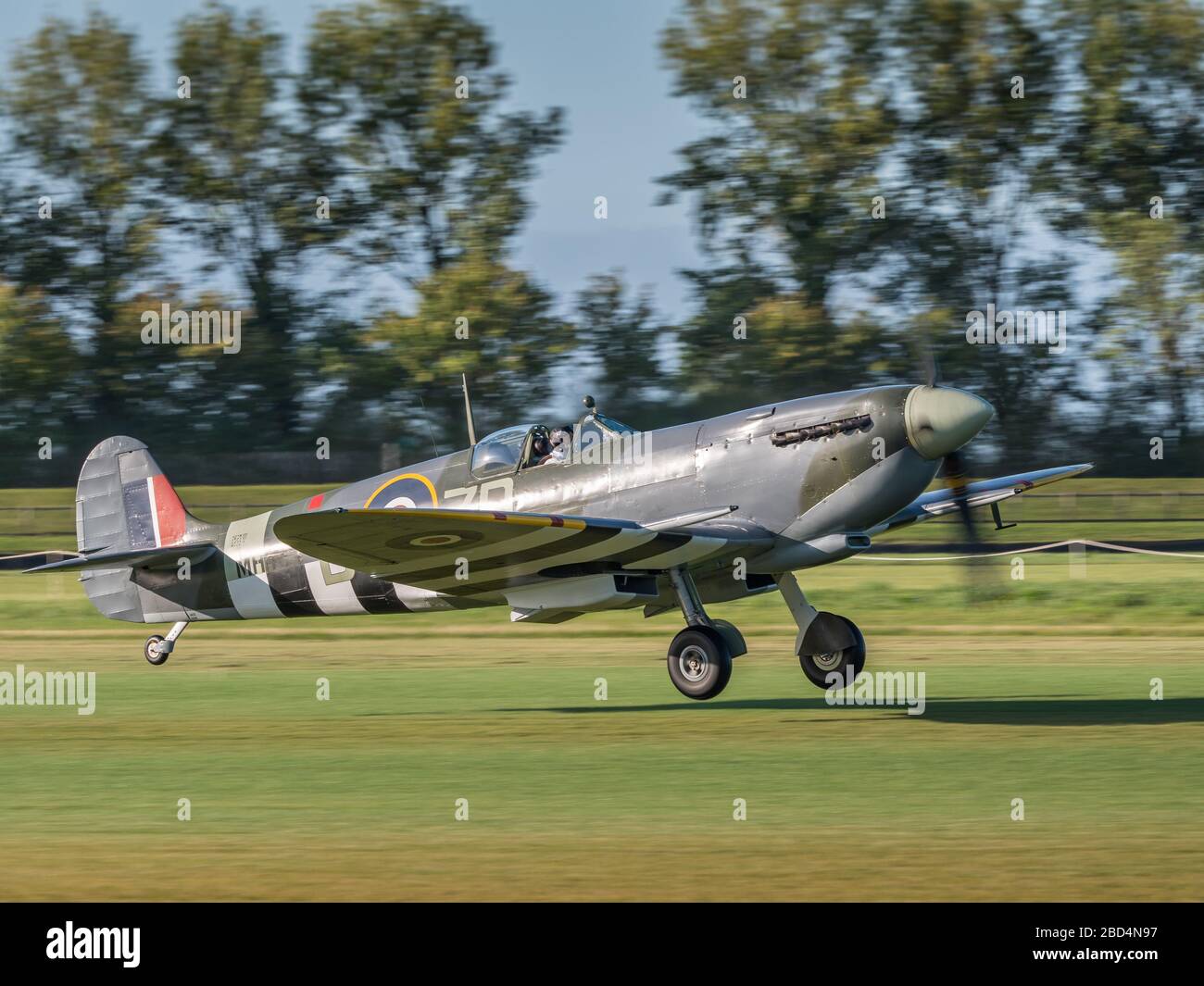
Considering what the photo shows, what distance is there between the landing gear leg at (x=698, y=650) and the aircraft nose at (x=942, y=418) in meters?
2.11

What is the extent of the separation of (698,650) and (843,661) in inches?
58.1

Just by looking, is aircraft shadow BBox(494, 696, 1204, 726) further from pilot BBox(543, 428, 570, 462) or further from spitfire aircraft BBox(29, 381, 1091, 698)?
pilot BBox(543, 428, 570, 462)

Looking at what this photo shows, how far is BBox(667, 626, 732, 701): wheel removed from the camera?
40.3 feet

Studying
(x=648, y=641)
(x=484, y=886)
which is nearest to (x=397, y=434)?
(x=648, y=641)

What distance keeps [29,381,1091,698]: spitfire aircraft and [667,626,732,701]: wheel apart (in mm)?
12

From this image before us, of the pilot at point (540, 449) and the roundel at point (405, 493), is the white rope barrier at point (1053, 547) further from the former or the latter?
the roundel at point (405, 493)

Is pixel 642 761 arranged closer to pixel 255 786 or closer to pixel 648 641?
pixel 255 786

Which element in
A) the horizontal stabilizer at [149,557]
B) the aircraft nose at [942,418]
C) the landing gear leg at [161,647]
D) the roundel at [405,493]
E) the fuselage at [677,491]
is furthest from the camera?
the landing gear leg at [161,647]

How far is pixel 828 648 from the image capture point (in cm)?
1312

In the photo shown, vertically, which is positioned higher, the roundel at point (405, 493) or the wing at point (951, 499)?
the roundel at point (405, 493)

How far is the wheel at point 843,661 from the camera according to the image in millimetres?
13086

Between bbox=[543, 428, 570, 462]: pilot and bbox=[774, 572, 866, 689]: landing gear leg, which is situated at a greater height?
bbox=[543, 428, 570, 462]: pilot

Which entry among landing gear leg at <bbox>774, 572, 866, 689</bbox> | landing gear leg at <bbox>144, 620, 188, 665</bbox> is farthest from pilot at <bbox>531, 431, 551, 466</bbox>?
landing gear leg at <bbox>144, 620, 188, 665</bbox>

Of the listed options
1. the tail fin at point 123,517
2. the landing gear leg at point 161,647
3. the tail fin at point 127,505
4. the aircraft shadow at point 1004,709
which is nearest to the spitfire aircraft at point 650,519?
the aircraft shadow at point 1004,709
